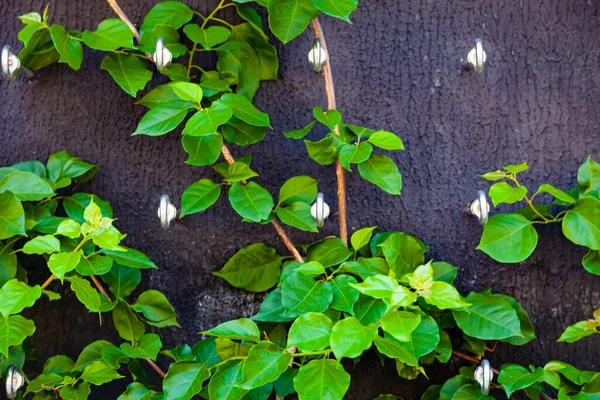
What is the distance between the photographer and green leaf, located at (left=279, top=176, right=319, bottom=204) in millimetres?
1379

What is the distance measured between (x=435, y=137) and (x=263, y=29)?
43 cm

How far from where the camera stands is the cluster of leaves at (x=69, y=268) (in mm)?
1161

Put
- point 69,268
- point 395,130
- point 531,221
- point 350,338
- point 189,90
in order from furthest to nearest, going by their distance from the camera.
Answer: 1. point 395,130
2. point 531,221
3. point 189,90
4. point 69,268
5. point 350,338

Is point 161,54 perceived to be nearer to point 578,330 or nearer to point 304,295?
point 304,295

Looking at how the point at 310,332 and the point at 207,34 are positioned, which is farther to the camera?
the point at 207,34

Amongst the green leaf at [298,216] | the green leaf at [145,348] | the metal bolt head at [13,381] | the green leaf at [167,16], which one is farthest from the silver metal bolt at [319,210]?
the metal bolt head at [13,381]

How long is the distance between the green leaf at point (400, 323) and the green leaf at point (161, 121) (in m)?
0.52

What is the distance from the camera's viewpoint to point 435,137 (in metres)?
1.48

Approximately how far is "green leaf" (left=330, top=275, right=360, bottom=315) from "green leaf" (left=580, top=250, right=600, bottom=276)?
472 millimetres

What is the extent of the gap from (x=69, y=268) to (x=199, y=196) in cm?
30

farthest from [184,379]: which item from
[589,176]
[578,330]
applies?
[589,176]

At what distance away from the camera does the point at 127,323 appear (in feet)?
4.46

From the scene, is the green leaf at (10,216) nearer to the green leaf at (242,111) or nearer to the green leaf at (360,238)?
the green leaf at (242,111)

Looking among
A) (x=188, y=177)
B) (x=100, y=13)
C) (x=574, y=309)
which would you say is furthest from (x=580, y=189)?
(x=100, y=13)
